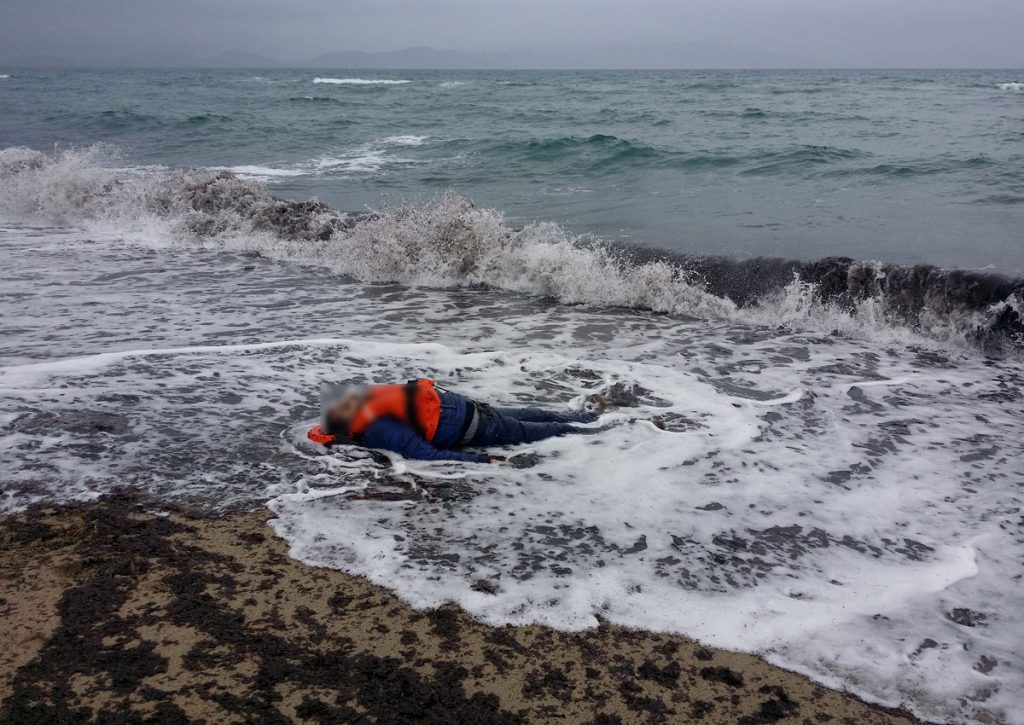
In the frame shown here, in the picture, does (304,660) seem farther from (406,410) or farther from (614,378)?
(614,378)

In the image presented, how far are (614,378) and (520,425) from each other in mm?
1543

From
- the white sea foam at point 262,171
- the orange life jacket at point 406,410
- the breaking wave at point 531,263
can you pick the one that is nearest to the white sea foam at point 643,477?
the orange life jacket at point 406,410

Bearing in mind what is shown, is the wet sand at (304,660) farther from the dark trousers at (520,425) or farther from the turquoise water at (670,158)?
the turquoise water at (670,158)

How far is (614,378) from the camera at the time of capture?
6145mm

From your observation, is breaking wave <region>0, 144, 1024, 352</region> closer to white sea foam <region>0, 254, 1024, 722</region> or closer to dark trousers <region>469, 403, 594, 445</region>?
white sea foam <region>0, 254, 1024, 722</region>

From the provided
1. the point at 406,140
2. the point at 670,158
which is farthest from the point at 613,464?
the point at 406,140

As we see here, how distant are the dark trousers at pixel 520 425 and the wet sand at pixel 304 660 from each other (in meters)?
1.66

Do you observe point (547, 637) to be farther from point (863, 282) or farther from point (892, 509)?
point (863, 282)

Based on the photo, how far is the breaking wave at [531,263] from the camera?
303 inches

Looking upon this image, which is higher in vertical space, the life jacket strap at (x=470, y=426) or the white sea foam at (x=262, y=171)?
the white sea foam at (x=262, y=171)

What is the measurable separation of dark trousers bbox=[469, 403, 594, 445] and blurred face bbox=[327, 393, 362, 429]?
0.78m

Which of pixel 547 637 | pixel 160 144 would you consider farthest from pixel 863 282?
pixel 160 144

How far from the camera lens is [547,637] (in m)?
2.98

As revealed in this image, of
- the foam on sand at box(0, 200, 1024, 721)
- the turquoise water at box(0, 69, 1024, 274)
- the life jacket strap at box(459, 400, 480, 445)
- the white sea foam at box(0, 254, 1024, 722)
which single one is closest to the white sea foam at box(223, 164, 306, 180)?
the turquoise water at box(0, 69, 1024, 274)
